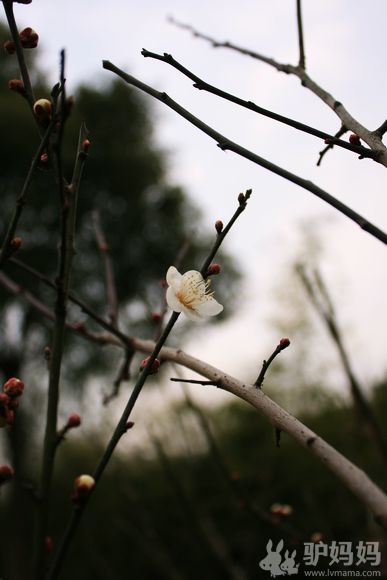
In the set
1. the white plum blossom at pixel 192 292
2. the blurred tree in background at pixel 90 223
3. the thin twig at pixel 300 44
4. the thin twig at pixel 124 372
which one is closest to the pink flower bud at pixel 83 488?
the white plum blossom at pixel 192 292

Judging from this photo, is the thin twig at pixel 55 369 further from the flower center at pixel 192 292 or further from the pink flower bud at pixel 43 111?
the flower center at pixel 192 292

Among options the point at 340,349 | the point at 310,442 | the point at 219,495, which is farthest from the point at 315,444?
the point at 219,495

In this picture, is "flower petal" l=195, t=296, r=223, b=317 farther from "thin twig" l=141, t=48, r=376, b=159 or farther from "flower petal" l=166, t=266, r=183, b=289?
"thin twig" l=141, t=48, r=376, b=159

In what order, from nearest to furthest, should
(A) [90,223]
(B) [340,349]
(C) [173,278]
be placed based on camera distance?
(C) [173,278], (B) [340,349], (A) [90,223]

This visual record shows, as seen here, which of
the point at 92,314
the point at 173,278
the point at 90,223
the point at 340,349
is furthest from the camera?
the point at 90,223

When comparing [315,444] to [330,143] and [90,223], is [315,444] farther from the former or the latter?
[90,223]

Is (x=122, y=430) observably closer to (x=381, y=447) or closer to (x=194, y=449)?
(x=381, y=447)
